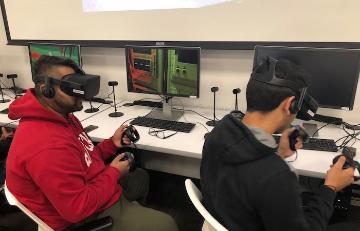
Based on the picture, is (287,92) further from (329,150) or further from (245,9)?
(245,9)

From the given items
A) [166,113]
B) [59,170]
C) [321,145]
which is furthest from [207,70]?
[59,170]

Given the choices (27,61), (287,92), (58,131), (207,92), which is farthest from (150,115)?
(27,61)

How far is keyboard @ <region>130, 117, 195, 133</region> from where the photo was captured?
73.6 inches

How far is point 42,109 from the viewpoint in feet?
4.06

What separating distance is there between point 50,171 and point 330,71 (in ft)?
4.79

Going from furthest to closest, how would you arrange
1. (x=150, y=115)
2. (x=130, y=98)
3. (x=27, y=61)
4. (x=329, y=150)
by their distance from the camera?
(x=27, y=61) < (x=130, y=98) < (x=150, y=115) < (x=329, y=150)

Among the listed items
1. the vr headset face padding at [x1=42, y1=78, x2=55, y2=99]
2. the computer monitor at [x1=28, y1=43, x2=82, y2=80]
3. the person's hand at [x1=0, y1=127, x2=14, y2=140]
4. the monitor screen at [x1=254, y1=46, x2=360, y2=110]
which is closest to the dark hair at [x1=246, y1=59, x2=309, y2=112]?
the monitor screen at [x1=254, y1=46, x2=360, y2=110]

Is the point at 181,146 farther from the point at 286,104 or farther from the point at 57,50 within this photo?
the point at 57,50

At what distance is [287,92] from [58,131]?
910 millimetres

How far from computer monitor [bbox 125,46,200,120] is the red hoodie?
84 centimetres

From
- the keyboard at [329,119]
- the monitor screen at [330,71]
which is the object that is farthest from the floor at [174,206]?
the monitor screen at [330,71]

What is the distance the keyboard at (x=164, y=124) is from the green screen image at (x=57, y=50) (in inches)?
28.0

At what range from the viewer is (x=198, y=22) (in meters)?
2.08

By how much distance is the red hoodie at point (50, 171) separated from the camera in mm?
1103
